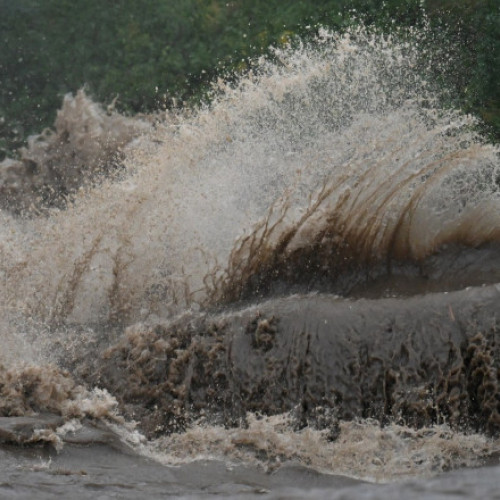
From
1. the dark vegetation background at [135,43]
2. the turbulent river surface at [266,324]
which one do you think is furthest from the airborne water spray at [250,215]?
the dark vegetation background at [135,43]

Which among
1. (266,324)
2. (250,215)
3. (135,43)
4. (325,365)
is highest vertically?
(135,43)

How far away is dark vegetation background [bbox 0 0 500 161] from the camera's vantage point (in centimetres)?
1545

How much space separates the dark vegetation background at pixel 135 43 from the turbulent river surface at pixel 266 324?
649 cm

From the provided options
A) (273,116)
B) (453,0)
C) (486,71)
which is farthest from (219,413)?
(453,0)

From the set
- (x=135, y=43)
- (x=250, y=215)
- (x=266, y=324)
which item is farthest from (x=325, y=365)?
(x=135, y=43)

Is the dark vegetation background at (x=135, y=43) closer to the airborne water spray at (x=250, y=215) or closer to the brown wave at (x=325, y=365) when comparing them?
the airborne water spray at (x=250, y=215)

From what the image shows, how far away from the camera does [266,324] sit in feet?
19.2

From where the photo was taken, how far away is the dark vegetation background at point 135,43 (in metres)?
15.4

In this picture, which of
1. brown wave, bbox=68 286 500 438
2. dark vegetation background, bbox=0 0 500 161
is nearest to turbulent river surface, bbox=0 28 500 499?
brown wave, bbox=68 286 500 438

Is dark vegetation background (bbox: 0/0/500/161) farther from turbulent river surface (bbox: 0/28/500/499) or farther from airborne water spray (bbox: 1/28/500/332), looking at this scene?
turbulent river surface (bbox: 0/28/500/499)

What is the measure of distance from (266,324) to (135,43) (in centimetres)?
1241

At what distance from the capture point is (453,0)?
12.4 meters

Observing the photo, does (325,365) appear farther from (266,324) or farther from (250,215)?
(250,215)

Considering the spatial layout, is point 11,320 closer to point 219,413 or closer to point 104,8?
point 219,413
